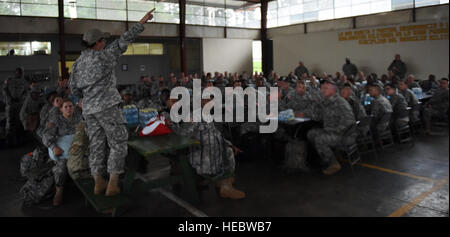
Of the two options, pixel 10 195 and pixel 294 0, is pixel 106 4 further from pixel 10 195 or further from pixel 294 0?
pixel 10 195

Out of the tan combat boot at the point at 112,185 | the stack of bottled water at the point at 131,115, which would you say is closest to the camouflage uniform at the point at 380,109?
the stack of bottled water at the point at 131,115

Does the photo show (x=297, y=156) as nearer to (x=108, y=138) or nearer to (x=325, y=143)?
(x=325, y=143)

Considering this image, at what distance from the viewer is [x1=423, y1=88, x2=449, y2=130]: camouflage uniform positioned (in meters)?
7.34

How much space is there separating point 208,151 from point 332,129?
194cm

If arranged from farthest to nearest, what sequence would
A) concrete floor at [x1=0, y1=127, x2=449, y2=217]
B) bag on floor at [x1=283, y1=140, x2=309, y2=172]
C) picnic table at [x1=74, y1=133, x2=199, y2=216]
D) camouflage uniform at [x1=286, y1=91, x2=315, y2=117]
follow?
camouflage uniform at [x1=286, y1=91, x2=315, y2=117] < bag on floor at [x1=283, y1=140, x2=309, y2=172] < concrete floor at [x1=0, y1=127, x2=449, y2=217] < picnic table at [x1=74, y1=133, x2=199, y2=216]

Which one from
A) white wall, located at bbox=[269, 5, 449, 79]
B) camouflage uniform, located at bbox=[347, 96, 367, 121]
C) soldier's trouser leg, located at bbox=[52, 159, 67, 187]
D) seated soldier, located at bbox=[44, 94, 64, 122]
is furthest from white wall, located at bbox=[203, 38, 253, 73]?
soldier's trouser leg, located at bbox=[52, 159, 67, 187]

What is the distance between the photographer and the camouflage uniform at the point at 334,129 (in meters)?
4.98

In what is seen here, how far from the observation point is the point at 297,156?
509 cm

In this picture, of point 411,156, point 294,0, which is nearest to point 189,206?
point 411,156

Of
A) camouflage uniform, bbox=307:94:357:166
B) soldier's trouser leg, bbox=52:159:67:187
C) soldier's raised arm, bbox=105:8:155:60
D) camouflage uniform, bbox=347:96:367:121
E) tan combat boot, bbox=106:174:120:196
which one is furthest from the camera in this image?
camouflage uniform, bbox=347:96:367:121

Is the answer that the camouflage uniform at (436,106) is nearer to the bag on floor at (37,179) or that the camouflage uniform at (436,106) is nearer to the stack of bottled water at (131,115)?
the stack of bottled water at (131,115)

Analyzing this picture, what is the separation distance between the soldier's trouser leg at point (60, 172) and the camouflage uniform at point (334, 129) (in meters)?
3.22

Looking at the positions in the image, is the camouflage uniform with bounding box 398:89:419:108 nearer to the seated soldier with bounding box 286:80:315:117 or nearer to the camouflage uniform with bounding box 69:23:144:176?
the seated soldier with bounding box 286:80:315:117

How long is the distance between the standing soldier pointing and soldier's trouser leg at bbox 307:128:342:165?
2.72 metres
